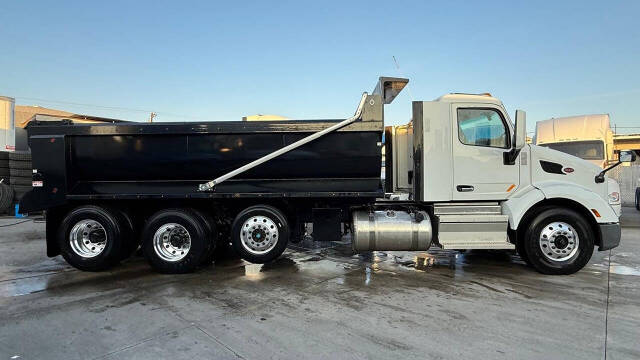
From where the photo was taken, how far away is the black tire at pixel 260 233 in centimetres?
599

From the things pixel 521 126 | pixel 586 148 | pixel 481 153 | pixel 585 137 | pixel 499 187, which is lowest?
pixel 499 187

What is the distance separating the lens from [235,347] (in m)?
3.44

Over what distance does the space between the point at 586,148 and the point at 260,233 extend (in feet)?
38.5

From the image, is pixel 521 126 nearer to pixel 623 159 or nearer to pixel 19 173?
pixel 623 159

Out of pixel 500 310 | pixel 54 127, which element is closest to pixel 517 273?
pixel 500 310

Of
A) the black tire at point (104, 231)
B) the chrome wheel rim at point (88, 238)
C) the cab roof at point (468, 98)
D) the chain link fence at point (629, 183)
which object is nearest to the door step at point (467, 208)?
the cab roof at point (468, 98)

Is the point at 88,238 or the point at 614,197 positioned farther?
the point at 88,238

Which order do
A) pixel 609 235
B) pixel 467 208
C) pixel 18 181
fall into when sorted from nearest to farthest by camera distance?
pixel 609 235, pixel 467 208, pixel 18 181

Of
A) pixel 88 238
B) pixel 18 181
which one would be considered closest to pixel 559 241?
pixel 88 238

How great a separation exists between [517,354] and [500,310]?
113 centimetres

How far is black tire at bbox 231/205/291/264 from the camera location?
599cm

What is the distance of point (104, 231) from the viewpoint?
6.15 m

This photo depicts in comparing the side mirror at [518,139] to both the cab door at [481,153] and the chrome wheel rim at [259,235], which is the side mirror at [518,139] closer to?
the cab door at [481,153]

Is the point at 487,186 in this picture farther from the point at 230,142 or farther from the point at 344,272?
the point at 230,142
